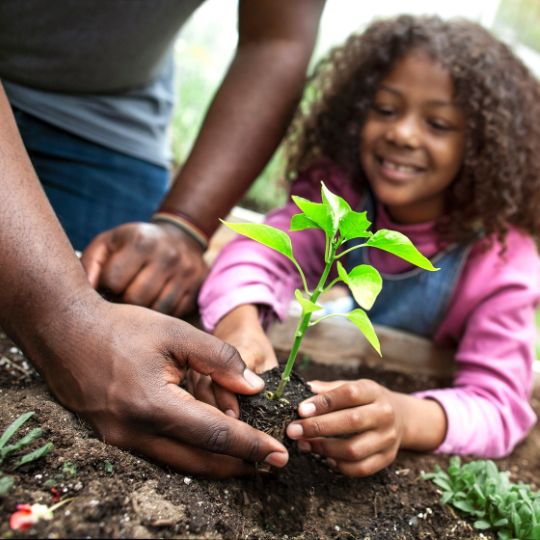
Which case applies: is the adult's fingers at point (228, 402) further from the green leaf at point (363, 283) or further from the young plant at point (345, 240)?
the green leaf at point (363, 283)

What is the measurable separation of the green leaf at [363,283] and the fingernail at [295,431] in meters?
0.36

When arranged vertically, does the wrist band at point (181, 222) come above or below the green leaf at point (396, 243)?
below

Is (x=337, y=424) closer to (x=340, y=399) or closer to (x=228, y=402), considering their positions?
(x=340, y=399)

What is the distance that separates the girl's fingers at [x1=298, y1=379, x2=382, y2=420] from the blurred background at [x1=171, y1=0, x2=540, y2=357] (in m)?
3.70

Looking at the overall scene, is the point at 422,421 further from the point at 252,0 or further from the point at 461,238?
the point at 252,0

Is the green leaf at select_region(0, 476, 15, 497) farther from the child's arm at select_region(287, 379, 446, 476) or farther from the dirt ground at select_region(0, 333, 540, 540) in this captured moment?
the child's arm at select_region(287, 379, 446, 476)

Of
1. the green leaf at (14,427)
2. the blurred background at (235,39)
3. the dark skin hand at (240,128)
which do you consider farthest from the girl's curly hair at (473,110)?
the blurred background at (235,39)

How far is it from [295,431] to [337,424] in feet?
0.33

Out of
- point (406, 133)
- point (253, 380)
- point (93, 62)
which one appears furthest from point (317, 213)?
point (93, 62)

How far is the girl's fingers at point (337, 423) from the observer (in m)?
1.16

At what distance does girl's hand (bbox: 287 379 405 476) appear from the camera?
1.17 metres

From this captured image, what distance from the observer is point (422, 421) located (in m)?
1.57

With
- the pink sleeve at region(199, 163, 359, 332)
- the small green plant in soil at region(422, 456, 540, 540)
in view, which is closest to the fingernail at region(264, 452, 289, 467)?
the small green plant in soil at region(422, 456, 540, 540)

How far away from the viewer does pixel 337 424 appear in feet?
3.95
